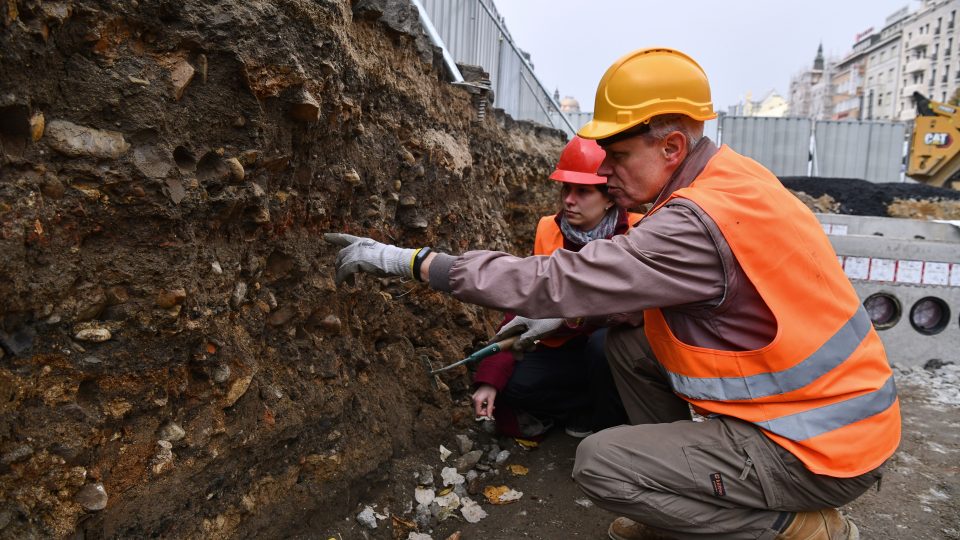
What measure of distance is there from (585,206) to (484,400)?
1.17 meters

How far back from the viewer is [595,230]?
135 inches

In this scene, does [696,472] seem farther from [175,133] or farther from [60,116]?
[60,116]

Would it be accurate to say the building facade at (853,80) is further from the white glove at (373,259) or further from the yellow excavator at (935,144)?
the white glove at (373,259)

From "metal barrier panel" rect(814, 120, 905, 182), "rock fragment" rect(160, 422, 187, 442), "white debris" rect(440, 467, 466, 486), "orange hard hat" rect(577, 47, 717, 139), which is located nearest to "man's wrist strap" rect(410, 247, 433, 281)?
"orange hard hat" rect(577, 47, 717, 139)

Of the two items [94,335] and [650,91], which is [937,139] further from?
[94,335]

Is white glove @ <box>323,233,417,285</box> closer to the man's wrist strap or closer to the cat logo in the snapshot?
the man's wrist strap

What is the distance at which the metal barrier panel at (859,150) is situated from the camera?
16062 mm

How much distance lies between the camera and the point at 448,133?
149 inches

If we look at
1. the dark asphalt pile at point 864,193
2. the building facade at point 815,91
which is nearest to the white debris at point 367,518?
the dark asphalt pile at point 864,193

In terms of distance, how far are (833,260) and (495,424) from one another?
2049 millimetres

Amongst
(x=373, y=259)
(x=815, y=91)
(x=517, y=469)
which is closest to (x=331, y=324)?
(x=373, y=259)

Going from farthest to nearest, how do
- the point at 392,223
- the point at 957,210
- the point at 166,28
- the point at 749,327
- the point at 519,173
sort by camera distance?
1. the point at 957,210
2. the point at 519,173
3. the point at 392,223
4. the point at 749,327
5. the point at 166,28

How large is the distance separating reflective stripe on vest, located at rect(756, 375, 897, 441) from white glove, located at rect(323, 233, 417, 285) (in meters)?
1.35

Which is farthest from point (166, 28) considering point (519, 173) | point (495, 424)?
point (519, 173)
